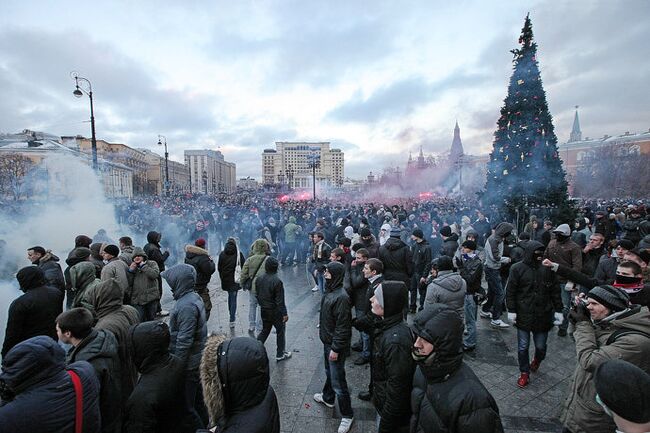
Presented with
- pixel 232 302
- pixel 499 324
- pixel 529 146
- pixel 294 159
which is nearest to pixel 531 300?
pixel 499 324

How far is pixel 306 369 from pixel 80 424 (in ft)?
10.6

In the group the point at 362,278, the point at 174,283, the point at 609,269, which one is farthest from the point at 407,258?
the point at 174,283

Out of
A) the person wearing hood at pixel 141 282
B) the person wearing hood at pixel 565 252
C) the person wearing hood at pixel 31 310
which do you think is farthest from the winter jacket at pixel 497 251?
the person wearing hood at pixel 31 310

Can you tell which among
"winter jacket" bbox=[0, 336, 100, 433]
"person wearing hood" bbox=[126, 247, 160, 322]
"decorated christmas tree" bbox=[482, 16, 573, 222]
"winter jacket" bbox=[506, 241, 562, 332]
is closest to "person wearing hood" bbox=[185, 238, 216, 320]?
"person wearing hood" bbox=[126, 247, 160, 322]

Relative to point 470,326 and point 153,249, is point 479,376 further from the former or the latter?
point 153,249

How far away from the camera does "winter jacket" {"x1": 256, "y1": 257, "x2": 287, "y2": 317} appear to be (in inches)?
188

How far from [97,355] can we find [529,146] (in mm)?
15990

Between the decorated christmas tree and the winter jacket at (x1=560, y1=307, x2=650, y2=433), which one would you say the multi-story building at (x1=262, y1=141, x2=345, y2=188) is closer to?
the decorated christmas tree

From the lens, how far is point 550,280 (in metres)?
4.16

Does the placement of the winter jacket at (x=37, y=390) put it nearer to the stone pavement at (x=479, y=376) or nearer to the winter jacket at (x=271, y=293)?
the stone pavement at (x=479, y=376)

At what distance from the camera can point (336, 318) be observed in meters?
3.64

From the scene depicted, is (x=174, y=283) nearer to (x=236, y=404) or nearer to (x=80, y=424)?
(x=80, y=424)

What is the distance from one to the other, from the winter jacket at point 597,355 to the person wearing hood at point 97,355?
3.48 meters

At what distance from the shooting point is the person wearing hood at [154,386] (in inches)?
86.7
